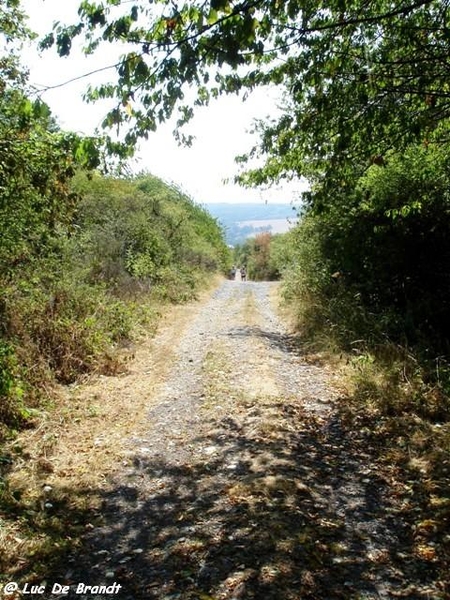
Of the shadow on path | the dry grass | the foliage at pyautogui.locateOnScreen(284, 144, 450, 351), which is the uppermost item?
the foliage at pyautogui.locateOnScreen(284, 144, 450, 351)

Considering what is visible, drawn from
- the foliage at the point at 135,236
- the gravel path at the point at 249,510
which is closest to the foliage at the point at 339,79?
the gravel path at the point at 249,510

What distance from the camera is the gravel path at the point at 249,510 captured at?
315 cm

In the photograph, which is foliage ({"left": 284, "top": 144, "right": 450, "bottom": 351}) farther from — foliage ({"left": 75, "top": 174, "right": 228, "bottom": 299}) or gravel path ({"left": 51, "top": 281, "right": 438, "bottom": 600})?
foliage ({"left": 75, "top": 174, "right": 228, "bottom": 299})

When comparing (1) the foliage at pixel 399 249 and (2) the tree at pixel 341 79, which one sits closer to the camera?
(2) the tree at pixel 341 79

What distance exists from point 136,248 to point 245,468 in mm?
13948

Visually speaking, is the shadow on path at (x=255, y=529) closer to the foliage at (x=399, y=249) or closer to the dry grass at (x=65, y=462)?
the dry grass at (x=65, y=462)

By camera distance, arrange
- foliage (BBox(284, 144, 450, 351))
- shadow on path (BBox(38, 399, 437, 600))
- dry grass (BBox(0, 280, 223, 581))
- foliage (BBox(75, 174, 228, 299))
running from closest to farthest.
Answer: shadow on path (BBox(38, 399, 437, 600)) < dry grass (BBox(0, 280, 223, 581)) < foliage (BBox(284, 144, 450, 351)) < foliage (BBox(75, 174, 228, 299))

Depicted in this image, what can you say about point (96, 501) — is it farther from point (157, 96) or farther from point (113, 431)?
point (157, 96)

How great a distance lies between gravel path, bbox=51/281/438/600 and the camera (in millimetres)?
3154

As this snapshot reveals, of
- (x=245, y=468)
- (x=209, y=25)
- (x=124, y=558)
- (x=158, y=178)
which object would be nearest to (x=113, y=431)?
(x=245, y=468)

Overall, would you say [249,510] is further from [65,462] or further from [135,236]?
[135,236]

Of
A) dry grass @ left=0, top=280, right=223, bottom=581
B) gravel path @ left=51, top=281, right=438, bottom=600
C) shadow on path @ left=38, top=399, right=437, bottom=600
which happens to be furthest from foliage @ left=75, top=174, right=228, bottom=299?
shadow on path @ left=38, top=399, right=437, bottom=600

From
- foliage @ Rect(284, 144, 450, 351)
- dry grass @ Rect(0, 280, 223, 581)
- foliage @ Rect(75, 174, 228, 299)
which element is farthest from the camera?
foliage @ Rect(75, 174, 228, 299)

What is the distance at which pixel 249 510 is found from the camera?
401 centimetres
